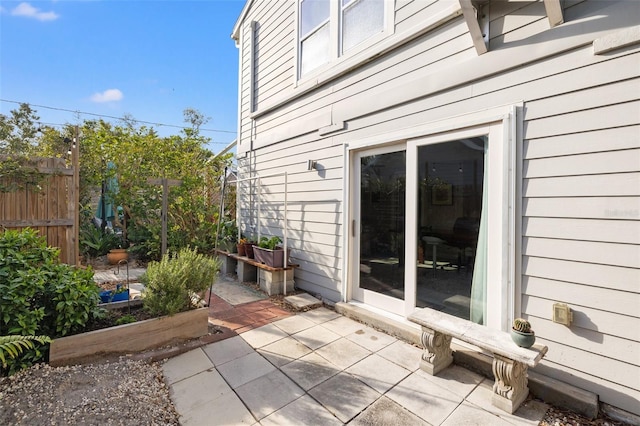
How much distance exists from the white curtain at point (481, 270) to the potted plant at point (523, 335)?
0.59 m

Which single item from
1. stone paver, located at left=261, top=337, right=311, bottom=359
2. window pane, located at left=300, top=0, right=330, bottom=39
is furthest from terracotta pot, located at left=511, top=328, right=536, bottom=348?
window pane, located at left=300, top=0, right=330, bottom=39

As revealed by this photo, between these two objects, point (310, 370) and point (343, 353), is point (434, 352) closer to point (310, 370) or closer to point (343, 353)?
point (343, 353)

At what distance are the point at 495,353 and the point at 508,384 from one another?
0.24m

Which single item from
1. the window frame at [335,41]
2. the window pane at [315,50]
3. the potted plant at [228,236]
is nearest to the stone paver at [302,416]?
the window frame at [335,41]

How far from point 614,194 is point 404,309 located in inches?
80.3

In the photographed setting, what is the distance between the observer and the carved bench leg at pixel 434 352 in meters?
2.38

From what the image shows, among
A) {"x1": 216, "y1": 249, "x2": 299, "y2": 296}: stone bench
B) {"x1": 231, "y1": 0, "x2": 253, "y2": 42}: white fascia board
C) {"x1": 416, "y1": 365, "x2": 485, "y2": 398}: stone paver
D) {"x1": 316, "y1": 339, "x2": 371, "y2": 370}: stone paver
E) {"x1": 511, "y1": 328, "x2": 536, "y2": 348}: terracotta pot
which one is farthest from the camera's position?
{"x1": 231, "y1": 0, "x2": 253, "y2": 42}: white fascia board

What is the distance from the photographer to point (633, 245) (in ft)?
6.05

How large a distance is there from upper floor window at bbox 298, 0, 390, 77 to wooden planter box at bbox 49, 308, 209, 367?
152 inches

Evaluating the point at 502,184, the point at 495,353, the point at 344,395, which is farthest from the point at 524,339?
the point at 344,395

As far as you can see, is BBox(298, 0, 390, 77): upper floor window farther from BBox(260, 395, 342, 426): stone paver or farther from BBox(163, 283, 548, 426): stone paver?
BBox(260, 395, 342, 426): stone paver

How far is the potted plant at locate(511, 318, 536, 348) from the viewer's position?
1.91m

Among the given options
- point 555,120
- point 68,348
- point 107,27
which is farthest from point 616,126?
point 107,27

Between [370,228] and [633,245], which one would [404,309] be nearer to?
[370,228]
